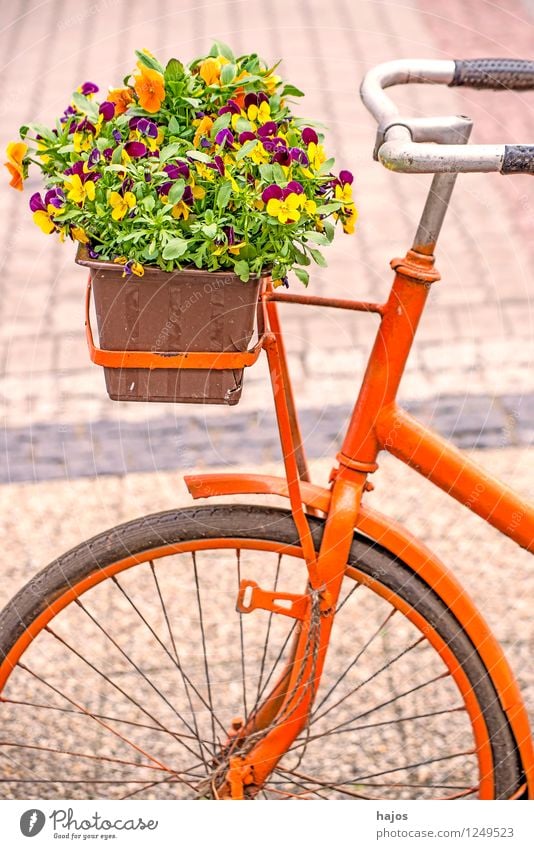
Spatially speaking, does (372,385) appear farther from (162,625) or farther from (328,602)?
(162,625)

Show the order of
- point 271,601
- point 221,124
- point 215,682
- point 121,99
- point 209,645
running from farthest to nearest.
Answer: point 209,645 < point 215,682 < point 271,601 < point 121,99 < point 221,124

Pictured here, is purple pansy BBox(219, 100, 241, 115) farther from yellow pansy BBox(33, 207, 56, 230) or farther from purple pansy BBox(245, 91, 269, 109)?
yellow pansy BBox(33, 207, 56, 230)

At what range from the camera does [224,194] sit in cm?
157

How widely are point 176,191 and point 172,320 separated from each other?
195mm

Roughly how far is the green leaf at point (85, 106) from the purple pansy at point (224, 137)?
23cm

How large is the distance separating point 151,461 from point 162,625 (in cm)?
74

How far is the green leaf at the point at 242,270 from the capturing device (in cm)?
158

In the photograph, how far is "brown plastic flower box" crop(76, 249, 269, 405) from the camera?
161cm

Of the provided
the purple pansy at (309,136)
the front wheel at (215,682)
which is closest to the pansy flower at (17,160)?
the purple pansy at (309,136)

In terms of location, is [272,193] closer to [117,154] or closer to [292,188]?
[292,188]
